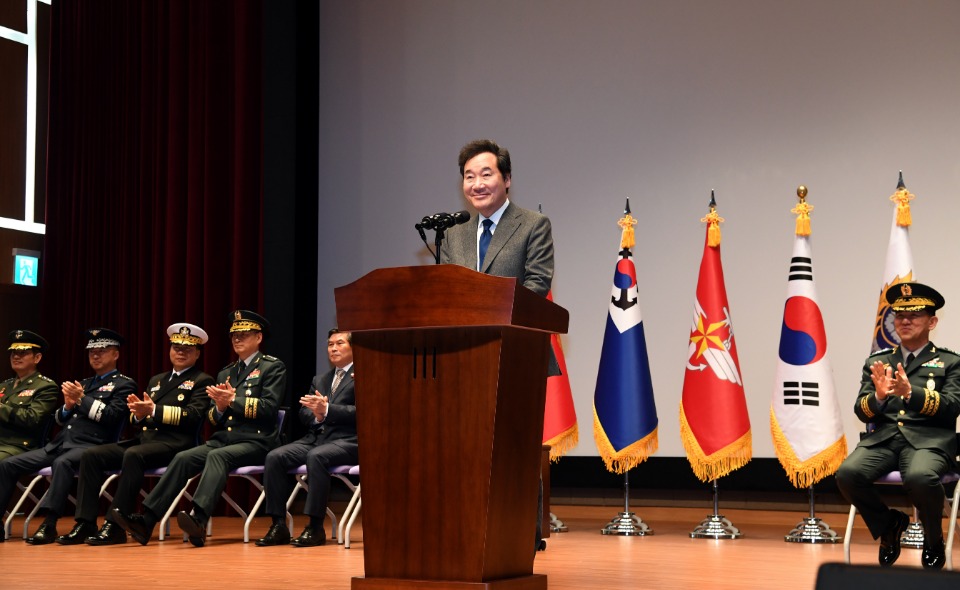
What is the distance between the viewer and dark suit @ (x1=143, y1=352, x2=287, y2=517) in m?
5.70

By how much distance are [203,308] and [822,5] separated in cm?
460

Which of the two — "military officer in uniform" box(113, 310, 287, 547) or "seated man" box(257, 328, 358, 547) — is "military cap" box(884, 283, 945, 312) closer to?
"seated man" box(257, 328, 358, 547)

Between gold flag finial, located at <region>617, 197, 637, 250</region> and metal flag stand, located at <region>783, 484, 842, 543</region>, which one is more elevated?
gold flag finial, located at <region>617, 197, 637, 250</region>

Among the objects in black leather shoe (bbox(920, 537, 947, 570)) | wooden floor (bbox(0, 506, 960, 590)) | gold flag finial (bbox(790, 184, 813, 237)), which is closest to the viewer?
wooden floor (bbox(0, 506, 960, 590))

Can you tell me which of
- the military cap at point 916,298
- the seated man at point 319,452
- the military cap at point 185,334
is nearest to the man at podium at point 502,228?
the military cap at point 916,298

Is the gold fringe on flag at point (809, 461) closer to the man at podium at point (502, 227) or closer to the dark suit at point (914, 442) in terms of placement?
the dark suit at point (914, 442)

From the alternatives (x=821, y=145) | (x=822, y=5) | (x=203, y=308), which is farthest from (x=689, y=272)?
(x=203, y=308)

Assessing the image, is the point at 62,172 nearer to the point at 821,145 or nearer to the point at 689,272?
the point at 689,272

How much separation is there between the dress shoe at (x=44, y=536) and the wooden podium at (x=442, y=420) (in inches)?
148

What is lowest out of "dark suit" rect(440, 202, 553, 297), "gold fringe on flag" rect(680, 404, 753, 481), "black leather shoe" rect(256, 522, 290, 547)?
"black leather shoe" rect(256, 522, 290, 547)

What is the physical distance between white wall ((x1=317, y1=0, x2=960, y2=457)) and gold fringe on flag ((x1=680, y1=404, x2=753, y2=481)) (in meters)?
0.63

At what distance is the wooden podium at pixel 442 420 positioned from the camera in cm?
264

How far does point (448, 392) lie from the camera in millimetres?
2705

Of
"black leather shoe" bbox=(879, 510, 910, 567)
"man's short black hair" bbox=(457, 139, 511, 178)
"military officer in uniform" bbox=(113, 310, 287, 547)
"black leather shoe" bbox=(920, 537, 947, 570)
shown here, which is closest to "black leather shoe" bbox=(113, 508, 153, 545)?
"military officer in uniform" bbox=(113, 310, 287, 547)
